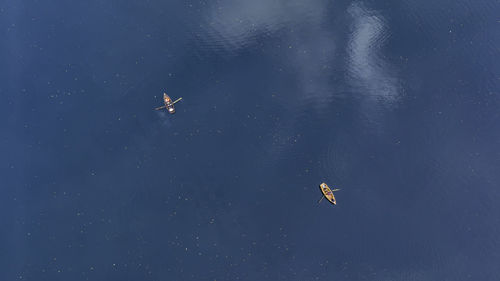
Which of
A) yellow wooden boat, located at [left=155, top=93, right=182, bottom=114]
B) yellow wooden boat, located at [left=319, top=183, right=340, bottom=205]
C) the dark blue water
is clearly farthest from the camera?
yellow wooden boat, located at [left=155, top=93, right=182, bottom=114]

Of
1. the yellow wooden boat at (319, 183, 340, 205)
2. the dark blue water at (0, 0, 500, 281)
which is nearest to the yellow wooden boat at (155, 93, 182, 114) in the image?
the dark blue water at (0, 0, 500, 281)

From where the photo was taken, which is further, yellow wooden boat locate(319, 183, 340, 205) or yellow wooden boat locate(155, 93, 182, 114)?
yellow wooden boat locate(155, 93, 182, 114)

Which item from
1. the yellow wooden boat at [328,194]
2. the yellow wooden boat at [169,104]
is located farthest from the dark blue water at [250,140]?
the yellow wooden boat at [169,104]

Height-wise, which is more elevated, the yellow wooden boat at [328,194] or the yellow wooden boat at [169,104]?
the yellow wooden boat at [169,104]

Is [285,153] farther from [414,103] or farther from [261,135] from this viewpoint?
[414,103]

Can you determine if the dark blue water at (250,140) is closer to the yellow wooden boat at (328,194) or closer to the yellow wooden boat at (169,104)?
the yellow wooden boat at (328,194)

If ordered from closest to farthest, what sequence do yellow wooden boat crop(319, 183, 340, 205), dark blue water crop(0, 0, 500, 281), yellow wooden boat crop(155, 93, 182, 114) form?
dark blue water crop(0, 0, 500, 281)
yellow wooden boat crop(319, 183, 340, 205)
yellow wooden boat crop(155, 93, 182, 114)

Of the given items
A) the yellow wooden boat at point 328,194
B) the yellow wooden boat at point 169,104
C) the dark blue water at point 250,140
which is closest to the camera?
the dark blue water at point 250,140

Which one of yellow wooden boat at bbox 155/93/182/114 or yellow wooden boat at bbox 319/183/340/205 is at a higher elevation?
yellow wooden boat at bbox 155/93/182/114

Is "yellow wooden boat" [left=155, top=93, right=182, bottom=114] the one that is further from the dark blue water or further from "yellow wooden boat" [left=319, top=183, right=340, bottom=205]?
"yellow wooden boat" [left=319, top=183, right=340, bottom=205]
